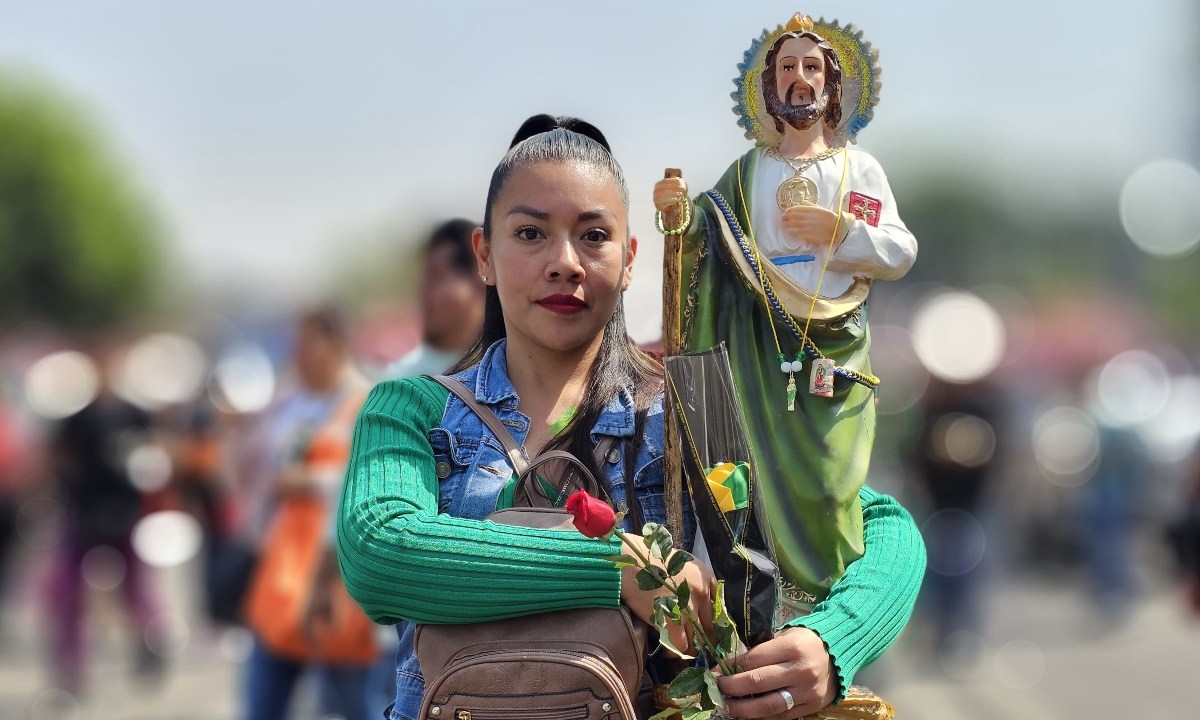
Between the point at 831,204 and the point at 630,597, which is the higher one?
the point at 831,204

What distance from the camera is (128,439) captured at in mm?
11734

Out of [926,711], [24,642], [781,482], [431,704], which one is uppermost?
[781,482]

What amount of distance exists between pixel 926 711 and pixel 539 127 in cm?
712

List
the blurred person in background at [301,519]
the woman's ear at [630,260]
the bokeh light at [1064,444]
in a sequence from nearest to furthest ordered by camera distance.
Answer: the woman's ear at [630,260] → the blurred person in background at [301,519] → the bokeh light at [1064,444]

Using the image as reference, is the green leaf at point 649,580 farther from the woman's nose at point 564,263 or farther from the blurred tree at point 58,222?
the blurred tree at point 58,222

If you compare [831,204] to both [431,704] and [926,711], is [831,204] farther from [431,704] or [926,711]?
[926,711]

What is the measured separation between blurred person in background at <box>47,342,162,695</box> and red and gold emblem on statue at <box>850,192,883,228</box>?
8.62 m

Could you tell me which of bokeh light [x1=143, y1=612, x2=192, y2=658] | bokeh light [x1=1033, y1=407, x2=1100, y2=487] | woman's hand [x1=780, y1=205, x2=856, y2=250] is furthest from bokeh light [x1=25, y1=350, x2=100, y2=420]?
woman's hand [x1=780, y1=205, x2=856, y2=250]

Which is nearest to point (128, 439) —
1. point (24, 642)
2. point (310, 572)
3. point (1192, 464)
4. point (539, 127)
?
point (24, 642)

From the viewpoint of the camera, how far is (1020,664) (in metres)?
11.4

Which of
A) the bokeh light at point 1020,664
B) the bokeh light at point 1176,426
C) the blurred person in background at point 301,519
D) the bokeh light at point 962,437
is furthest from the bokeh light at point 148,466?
the bokeh light at point 1176,426

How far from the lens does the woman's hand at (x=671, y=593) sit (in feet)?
8.65

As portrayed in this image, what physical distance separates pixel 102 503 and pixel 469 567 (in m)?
9.37

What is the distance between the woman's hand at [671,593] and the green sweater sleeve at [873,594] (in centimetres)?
15
